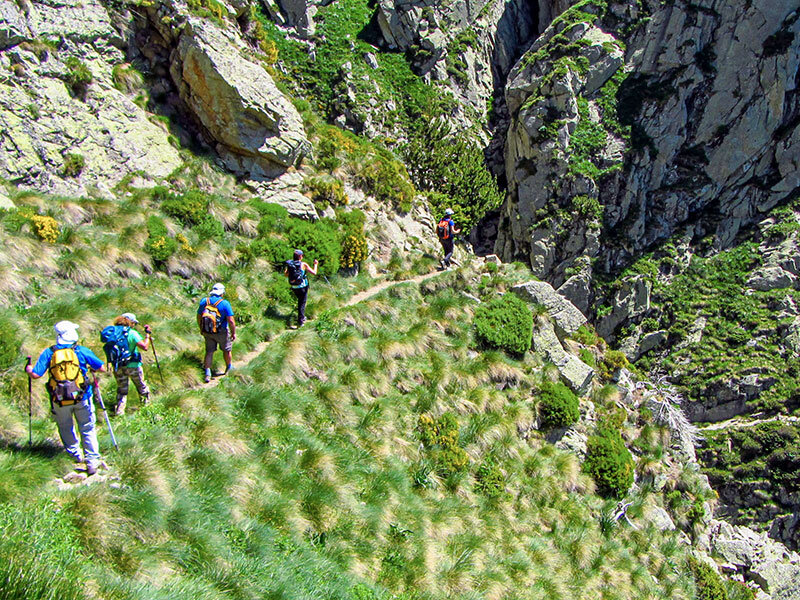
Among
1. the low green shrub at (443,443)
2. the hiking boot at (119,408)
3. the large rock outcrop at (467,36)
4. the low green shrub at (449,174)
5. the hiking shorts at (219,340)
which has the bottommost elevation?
the hiking boot at (119,408)

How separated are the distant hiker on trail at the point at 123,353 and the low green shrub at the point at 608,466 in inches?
502

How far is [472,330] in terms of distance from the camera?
16.6 metres

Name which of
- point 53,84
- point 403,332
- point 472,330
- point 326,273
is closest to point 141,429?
point 403,332

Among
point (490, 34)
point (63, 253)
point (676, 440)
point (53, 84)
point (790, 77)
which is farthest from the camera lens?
point (490, 34)

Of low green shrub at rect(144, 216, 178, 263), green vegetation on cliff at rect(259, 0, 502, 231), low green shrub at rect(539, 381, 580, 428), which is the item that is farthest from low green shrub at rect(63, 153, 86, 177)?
low green shrub at rect(539, 381, 580, 428)

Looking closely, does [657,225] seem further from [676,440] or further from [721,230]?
[676,440]

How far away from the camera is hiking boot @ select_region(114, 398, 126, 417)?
28.4ft

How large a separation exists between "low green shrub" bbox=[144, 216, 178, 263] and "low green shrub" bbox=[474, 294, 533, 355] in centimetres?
1000

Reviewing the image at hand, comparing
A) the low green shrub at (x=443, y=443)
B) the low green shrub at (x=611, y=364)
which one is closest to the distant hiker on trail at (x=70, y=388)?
the low green shrub at (x=443, y=443)

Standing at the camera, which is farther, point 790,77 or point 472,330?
point 790,77

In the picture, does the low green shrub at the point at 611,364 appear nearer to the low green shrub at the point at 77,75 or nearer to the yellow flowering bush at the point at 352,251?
the yellow flowering bush at the point at 352,251

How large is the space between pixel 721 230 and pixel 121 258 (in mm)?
36568

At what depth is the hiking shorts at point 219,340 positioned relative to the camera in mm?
10516

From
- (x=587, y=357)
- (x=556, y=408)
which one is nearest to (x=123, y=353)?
(x=556, y=408)
